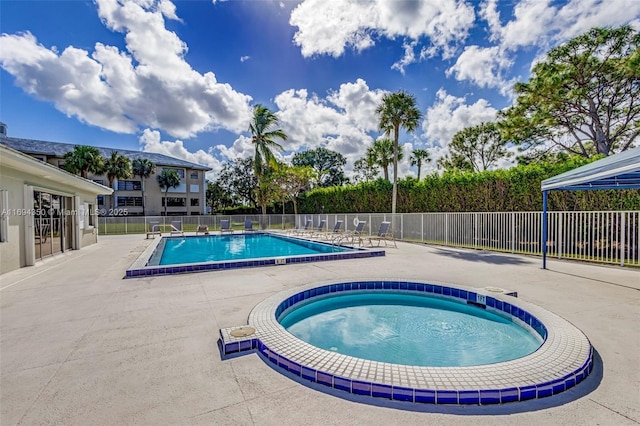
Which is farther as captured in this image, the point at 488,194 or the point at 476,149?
the point at 476,149

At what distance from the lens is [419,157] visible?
102 feet

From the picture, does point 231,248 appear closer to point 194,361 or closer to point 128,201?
point 194,361

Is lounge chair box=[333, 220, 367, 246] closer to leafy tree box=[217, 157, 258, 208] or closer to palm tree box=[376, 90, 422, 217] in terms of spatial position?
palm tree box=[376, 90, 422, 217]

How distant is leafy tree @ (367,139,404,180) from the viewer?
21109 millimetres

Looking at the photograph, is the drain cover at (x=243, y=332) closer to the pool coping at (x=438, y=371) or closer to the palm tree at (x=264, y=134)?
the pool coping at (x=438, y=371)

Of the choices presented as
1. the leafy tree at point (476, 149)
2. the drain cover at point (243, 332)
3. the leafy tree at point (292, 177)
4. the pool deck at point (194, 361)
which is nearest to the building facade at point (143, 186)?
the leafy tree at point (292, 177)

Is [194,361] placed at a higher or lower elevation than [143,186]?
lower

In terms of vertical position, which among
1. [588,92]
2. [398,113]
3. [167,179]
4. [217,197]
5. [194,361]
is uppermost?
[588,92]

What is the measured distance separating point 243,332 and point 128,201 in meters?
39.5

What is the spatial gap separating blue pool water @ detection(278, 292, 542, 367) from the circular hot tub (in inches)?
0.5

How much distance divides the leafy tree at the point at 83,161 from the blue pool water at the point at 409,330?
30.0 m

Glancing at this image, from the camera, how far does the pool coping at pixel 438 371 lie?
2.16 meters

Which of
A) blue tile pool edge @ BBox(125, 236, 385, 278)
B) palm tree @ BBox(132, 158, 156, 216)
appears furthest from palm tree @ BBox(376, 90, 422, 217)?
palm tree @ BBox(132, 158, 156, 216)

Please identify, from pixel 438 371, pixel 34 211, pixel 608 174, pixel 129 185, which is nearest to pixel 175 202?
pixel 129 185
